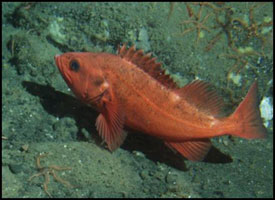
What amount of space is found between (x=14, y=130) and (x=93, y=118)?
3.13 ft

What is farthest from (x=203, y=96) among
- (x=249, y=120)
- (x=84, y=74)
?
(x=84, y=74)

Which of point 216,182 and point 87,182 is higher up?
point 216,182

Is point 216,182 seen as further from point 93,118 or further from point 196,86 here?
point 93,118

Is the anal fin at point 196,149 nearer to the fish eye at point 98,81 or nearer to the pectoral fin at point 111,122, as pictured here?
the pectoral fin at point 111,122

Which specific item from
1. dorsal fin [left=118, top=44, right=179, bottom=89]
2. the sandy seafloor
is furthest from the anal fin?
dorsal fin [left=118, top=44, right=179, bottom=89]

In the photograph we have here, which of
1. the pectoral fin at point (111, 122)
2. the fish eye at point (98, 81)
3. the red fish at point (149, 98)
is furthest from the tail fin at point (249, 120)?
the fish eye at point (98, 81)

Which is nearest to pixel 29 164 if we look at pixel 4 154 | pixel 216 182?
pixel 4 154

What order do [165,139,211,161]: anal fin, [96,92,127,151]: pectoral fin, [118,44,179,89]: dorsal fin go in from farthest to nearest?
[165,139,211,161]: anal fin → [96,92,127,151]: pectoral fin → [118,44,179,89]: dorsal fin

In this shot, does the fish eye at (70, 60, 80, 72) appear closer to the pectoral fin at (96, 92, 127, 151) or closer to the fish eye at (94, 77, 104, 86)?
the fish eye at (94, 77, 104, 86)

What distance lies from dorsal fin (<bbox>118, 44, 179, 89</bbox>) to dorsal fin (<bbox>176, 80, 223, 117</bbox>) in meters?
0.15

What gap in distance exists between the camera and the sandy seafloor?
2957 millimetres

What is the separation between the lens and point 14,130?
10.4 feet

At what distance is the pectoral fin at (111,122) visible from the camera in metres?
2.98

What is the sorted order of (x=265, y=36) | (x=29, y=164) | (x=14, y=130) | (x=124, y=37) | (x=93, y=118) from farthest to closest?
(x=265, y=36) → (x=124, y=37) → (x=93, y=118) → (x=14, y=130) → (x=29, y=164)
